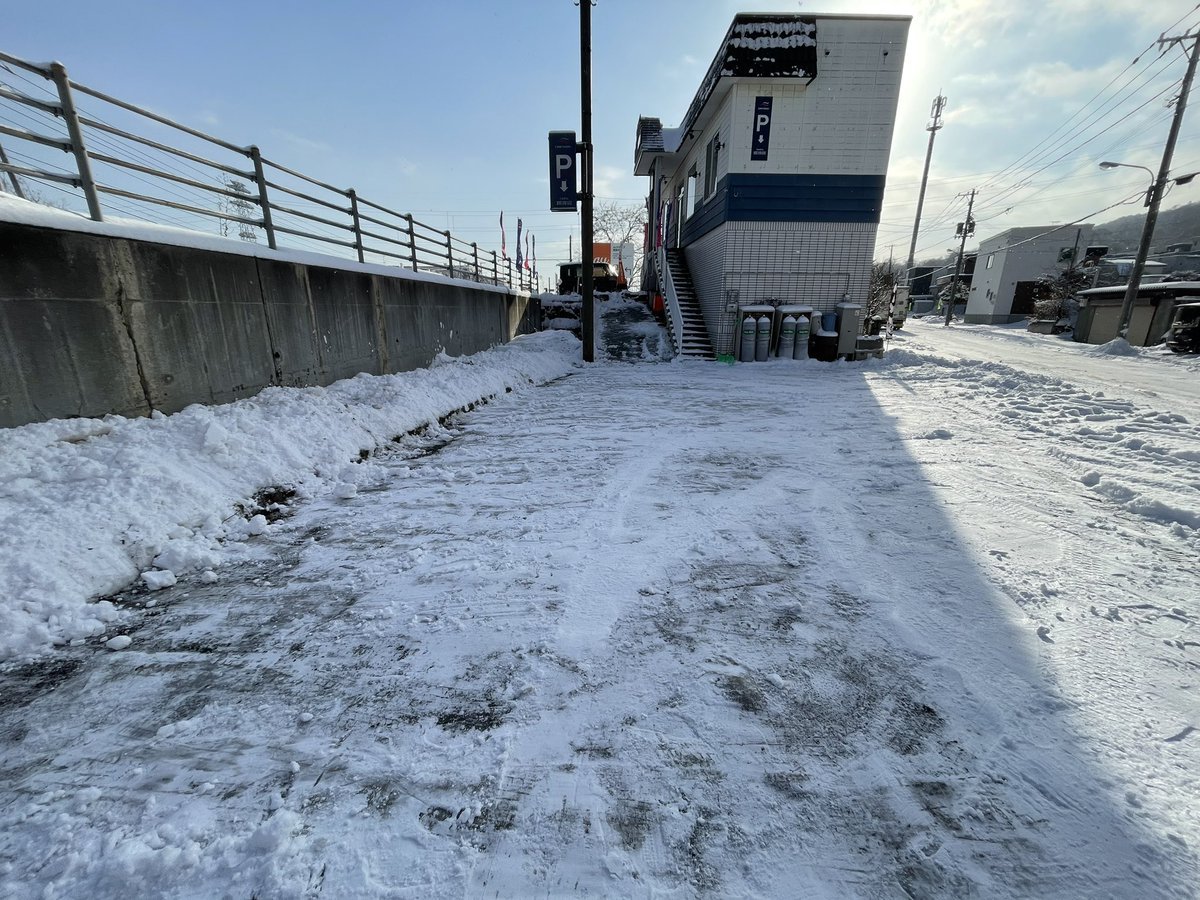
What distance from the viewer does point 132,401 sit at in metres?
3.89

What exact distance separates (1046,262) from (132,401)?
55.2 metres

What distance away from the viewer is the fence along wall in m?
3.28

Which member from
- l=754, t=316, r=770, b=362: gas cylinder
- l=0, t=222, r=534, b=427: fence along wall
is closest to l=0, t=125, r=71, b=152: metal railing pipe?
l=0, t=222, r=534, b=427: fence along wall

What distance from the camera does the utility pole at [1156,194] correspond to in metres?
17.4

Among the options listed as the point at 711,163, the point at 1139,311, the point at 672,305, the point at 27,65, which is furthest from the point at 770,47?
the point at 1139,311

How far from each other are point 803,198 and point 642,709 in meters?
14.4

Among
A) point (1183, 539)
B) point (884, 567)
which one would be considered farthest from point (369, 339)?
point (1183, 539)

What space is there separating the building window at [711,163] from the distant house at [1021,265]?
37184 mm

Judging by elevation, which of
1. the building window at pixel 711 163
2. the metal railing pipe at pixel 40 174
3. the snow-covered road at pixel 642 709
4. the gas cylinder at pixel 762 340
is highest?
the building window at pixel 711 163

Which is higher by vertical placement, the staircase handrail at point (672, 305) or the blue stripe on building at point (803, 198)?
the blue stripe on building at point (803, 198)

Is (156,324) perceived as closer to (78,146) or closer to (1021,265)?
(78,146)

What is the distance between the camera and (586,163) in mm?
11969

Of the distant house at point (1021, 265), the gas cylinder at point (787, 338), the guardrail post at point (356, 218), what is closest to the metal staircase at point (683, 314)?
the gas cylinder at point (787, 338)

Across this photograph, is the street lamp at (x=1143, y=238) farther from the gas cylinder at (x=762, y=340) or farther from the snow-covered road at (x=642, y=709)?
the snow-covered road at (x=642, y=709)
